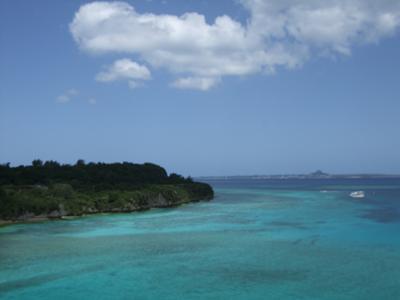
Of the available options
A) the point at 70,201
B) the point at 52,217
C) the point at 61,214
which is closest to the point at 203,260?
the point at 52,217

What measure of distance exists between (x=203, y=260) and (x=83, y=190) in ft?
152

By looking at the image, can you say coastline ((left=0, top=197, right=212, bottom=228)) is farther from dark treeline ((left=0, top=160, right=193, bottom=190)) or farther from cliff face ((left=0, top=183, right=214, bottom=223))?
dark treeline ((left=0, top=160, right=193, bottom=190))

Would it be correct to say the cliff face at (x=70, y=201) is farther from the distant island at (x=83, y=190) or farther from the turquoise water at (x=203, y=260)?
the turquoise water at (x=203, y=260)

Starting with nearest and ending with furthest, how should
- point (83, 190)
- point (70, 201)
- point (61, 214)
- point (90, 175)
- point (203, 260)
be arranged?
Answer: point (203, 260) < point (61, 214) < point (70, 201) < point (83, 190) < point (90, 175)

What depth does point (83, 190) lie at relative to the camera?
7075 centimetres

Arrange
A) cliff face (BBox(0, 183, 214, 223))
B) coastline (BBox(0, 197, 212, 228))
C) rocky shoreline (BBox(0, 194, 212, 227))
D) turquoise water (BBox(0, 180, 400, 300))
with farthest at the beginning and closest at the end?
cliff face (BBox(0, 183, 214, 223))
rocky shoreline (BBox(0, 194, 212, 227))
coastline (BBox(0, 197, 212, 228))
turquoise water (BBox(0, 180, 400, 300))

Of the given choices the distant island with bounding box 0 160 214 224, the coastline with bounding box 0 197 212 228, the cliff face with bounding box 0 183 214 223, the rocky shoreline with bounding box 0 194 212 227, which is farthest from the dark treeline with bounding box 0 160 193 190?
the coastline with bounding box 0 197 212 228

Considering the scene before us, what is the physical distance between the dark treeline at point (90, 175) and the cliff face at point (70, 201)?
6047mm

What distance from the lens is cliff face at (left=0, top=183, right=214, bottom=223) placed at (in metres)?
52.8

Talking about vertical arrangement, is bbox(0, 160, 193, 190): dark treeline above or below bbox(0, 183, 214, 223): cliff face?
above

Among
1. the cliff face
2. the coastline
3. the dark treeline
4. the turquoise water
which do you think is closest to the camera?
the turquoise water

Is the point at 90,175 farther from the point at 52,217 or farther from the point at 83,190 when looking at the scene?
the point at 52,217

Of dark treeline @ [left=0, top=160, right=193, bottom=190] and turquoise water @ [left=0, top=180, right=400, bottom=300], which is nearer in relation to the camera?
turquoise water @ [left=0, top=180, right=400, bottom=300]

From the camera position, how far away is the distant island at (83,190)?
54.7 metres
